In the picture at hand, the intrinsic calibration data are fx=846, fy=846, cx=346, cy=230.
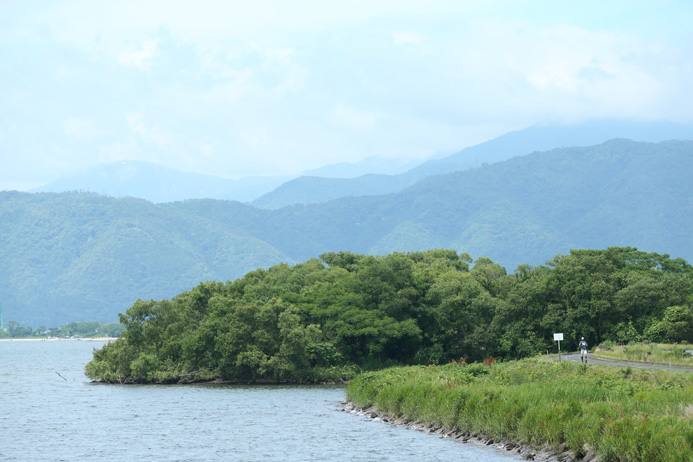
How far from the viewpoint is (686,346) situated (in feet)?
233

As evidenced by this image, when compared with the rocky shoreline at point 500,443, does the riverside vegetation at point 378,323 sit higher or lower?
higher

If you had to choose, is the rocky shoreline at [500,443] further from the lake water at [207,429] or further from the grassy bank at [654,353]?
the grassy bank at [654,353]

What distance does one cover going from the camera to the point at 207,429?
5881cm

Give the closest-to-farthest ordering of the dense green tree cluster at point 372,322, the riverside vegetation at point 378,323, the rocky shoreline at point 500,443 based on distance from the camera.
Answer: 1. the rocky shoreline at point 500,443
2. the riverside vegetation at point 378,323
3. the dense green tree cluster at point 372,322

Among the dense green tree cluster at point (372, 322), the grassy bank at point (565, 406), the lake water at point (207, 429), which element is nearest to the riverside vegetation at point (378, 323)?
the dense green tree cluster at point (372, 322)

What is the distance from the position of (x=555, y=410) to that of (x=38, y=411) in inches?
2045

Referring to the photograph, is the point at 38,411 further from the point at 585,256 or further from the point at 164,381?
the point at 585,256

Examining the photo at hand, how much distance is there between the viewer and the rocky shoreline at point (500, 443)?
3712cm

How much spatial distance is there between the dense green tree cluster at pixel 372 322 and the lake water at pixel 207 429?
655cm

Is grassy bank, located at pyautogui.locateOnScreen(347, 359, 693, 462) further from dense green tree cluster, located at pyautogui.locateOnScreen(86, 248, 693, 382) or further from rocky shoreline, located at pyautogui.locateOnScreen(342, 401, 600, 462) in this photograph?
dense green tree cluster, located at pyautogui.locateOnScreen(86, 248, 693, 382)

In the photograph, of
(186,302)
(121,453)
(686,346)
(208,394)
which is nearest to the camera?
(121,453)

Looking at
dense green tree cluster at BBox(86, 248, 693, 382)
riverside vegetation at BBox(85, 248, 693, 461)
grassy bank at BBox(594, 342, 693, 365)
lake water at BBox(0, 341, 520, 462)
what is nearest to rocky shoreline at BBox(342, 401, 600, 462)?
lake water at BBox(0, 341, 520, 462)

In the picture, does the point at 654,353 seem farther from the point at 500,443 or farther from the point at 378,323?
the point at 378,323

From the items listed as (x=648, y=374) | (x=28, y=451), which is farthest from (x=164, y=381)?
(x=648, y=374)
